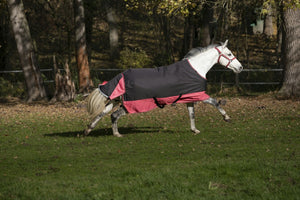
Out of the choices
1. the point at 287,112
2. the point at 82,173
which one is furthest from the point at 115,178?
the point at 287,112

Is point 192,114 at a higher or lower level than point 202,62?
lower

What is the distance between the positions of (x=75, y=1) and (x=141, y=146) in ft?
44.9

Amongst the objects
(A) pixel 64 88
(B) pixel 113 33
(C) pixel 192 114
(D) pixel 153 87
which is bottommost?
(A) pixel 64 88

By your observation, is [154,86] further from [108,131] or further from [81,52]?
[81,52]

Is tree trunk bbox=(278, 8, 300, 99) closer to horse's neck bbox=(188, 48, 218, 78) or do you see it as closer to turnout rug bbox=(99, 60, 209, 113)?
horse's neck bbox=(188, 48, 218, 78)

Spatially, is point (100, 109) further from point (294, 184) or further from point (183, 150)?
point (294, 184)

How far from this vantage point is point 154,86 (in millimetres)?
11070

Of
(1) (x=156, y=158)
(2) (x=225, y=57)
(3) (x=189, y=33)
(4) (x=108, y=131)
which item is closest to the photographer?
(1) (x=156, y=158)

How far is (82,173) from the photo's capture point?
8031 mm

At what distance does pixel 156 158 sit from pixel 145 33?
34.9 m

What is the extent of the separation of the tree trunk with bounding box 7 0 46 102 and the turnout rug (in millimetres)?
11749

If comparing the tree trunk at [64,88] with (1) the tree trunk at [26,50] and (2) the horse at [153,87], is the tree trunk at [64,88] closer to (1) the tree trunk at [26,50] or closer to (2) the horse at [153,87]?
(1) the tree trunk at [26,50]

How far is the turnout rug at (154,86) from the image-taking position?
36.3ft

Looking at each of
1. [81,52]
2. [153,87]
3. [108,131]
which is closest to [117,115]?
[153,87]
